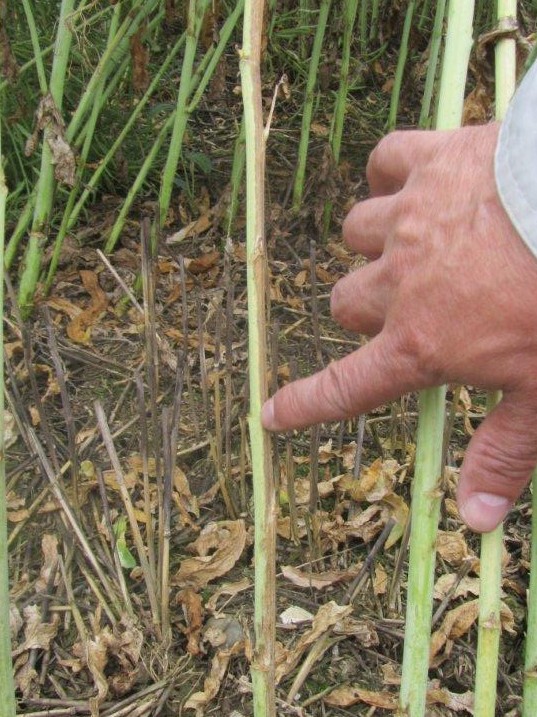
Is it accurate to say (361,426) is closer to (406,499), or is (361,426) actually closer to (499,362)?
(406,499)

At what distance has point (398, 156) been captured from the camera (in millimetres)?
764

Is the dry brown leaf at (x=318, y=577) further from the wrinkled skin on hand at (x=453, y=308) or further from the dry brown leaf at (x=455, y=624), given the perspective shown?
the wrinkled skin on hand at (x=453, y=308)

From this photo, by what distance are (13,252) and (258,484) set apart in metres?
1.29

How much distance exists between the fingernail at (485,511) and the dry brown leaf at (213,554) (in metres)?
0.64

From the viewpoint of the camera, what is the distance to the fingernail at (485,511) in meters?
0.74

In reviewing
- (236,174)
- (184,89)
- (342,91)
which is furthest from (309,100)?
(184,89)

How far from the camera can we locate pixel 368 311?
0.77 metres

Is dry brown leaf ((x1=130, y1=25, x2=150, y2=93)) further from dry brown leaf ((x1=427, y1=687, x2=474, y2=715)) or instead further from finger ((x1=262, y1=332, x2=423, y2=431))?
dry brown leaf ((x1=427, y1=687, x2=474, y2=715))

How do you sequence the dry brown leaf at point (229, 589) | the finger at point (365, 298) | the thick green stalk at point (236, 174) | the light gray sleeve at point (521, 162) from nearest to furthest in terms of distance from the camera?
the light gray sleeve at point (521, 162) < the finger at point (365, 298) < the dry brown leaf at point (229, 589) < the thick green stalk at point (236, 174)

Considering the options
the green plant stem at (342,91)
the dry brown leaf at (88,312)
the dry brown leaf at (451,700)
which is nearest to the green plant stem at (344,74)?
the green plant stem at (342,91)

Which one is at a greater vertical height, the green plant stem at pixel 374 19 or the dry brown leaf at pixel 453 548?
the green plant stem at pixel 374 19

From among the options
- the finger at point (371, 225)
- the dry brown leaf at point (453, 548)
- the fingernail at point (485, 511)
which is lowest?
the dry brown leaf at point (453, 548)

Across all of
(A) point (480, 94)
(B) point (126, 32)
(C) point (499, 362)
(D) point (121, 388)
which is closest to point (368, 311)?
(C) point (499, 362)

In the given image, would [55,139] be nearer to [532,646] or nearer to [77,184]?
[77,184]
